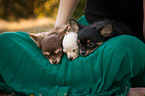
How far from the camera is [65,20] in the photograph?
3.29 metres

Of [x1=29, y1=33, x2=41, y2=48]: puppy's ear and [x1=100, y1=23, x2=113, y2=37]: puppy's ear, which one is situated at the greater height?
[x1=100, y1=23, x2=113, y2=37]: puppy's ear

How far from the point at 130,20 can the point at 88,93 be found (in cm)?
144

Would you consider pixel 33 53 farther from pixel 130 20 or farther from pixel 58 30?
pixel 130 20

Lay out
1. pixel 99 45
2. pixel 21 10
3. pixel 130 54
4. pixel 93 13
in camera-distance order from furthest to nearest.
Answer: pixel 21 10 < pixel 93 13 < pixel 99 45 < pixel 130 54

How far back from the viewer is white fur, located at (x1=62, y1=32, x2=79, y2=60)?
279cm

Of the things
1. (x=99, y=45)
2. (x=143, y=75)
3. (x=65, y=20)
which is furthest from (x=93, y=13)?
(x=143, y=75)

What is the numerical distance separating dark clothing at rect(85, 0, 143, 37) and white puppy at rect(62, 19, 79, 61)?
534 millimetres

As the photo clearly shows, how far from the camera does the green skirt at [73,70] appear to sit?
227cm

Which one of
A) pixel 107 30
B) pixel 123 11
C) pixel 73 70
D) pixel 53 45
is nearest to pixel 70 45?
pixel 53 45

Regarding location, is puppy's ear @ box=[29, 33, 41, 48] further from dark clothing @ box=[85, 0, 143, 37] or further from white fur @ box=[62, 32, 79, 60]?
dark clothing @ box=[85, 0, 143, 37]

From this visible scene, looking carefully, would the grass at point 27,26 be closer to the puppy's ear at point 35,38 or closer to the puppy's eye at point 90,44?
the puppy's ear at point 35,38

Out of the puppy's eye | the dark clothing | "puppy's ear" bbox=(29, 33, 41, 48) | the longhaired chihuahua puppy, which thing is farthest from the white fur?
the dark clothing

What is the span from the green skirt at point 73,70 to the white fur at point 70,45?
11 centimetres

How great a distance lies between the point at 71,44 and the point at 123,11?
3.32 ft
